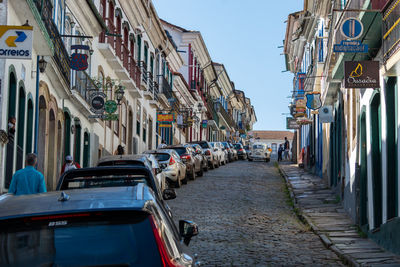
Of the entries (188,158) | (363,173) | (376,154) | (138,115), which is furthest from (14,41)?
(138,115)

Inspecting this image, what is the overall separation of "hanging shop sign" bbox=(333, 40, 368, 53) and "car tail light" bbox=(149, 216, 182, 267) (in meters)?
9.35

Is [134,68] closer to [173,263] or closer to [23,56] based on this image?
[23,56]

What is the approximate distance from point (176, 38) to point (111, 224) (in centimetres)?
4913

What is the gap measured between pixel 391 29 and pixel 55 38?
10113mm

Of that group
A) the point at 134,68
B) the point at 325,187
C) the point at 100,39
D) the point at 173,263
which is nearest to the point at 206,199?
the point at 325,187

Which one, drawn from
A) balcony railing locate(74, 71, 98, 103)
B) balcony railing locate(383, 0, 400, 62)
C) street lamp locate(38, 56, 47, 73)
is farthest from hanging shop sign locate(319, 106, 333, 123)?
balcony railing locate(383, 0, 400, 62)

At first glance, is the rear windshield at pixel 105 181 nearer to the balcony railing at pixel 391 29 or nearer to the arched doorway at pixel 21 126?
the balcony railing at pixel 391 29

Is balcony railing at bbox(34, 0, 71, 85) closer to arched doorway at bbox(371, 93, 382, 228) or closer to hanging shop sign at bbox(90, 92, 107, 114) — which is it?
hanging shop sign at bbox(90, 92, 107, 114)

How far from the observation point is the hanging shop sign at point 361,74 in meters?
12.6

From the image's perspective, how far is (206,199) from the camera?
2020 cm

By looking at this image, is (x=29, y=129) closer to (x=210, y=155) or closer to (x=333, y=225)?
(x=333, y=225)

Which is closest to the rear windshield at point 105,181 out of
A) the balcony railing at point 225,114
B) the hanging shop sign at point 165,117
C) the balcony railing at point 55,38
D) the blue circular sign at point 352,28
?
the blue circular sign at point 352,28

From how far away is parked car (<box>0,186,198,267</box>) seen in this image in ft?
13.6

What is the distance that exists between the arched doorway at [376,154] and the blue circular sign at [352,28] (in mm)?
1379
